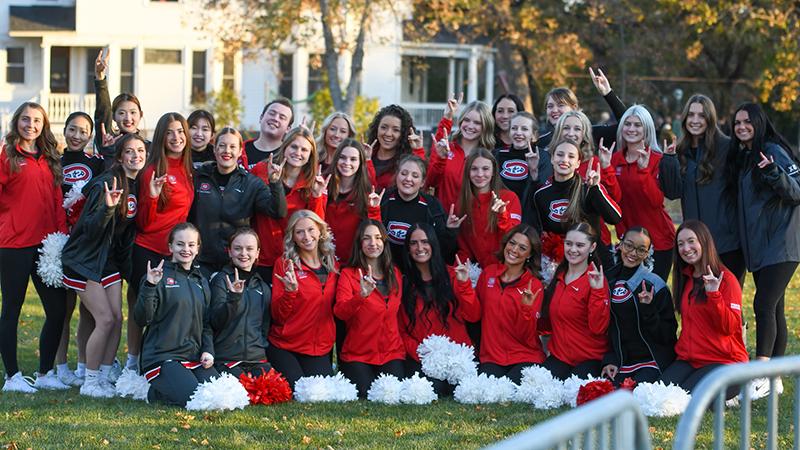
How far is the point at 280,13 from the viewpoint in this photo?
2894 centimetres

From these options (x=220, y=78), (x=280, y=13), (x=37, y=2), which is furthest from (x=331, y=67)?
(x=37, y=2)

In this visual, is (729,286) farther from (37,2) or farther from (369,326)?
(37,2)

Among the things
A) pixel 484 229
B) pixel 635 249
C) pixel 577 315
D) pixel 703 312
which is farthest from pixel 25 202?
pixel 703 312

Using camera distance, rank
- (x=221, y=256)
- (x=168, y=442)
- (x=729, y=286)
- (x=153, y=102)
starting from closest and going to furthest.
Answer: (x=168, y=442)
(x=729, y=286)
(x=221, y=256)
(x=153, y=102)

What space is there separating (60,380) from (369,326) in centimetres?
240

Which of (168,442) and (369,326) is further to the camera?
(369,326)

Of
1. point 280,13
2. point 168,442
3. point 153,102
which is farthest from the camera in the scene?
point 153,102

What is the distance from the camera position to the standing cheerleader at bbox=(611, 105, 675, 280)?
8.87 meters

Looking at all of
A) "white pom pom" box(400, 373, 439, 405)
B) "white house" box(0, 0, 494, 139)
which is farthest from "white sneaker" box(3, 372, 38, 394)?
"white house" box(0, 0, 494, 139)

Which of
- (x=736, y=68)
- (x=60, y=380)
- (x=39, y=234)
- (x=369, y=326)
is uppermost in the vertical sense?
(x=736, y=68)

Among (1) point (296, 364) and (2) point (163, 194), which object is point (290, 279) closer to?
(1) point (296, 364)

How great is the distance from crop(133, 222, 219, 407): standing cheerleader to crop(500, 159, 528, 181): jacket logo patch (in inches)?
98.5

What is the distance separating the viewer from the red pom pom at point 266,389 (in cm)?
803

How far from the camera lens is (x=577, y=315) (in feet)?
28.0
